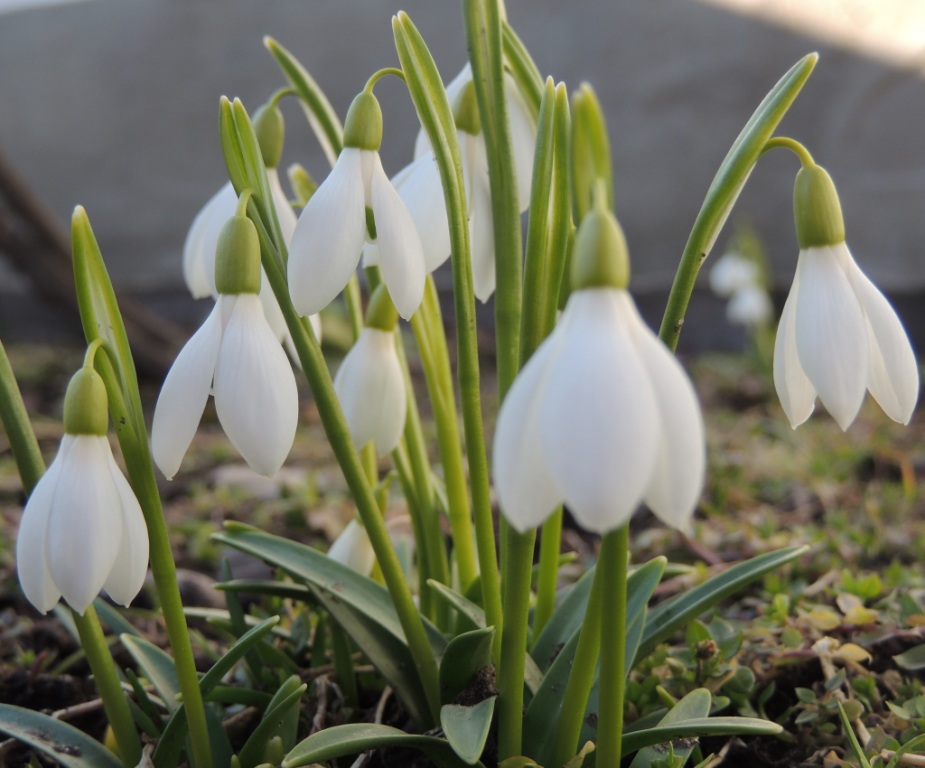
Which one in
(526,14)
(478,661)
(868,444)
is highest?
(526,14)

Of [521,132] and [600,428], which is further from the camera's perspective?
[521,132]

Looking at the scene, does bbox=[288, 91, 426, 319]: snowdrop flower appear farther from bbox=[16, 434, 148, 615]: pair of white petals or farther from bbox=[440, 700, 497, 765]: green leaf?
bbox=[440, 700, 497, 765]: green leaf

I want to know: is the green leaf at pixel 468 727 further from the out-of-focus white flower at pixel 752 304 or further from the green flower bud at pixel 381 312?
the out-of-focus white flower at pixel 752 304

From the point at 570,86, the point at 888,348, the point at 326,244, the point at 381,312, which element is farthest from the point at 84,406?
the point at 570,86

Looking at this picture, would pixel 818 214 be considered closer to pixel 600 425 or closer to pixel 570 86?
pixel 600 425

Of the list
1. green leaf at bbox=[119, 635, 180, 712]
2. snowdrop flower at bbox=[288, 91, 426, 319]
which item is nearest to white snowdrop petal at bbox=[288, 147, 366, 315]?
snowdrop flower at bbox=[288, 91, 426, 319]

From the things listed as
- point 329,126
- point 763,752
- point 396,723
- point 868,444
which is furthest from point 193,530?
point 868,444

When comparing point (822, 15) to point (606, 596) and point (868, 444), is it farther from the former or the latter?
point (606, 596)
